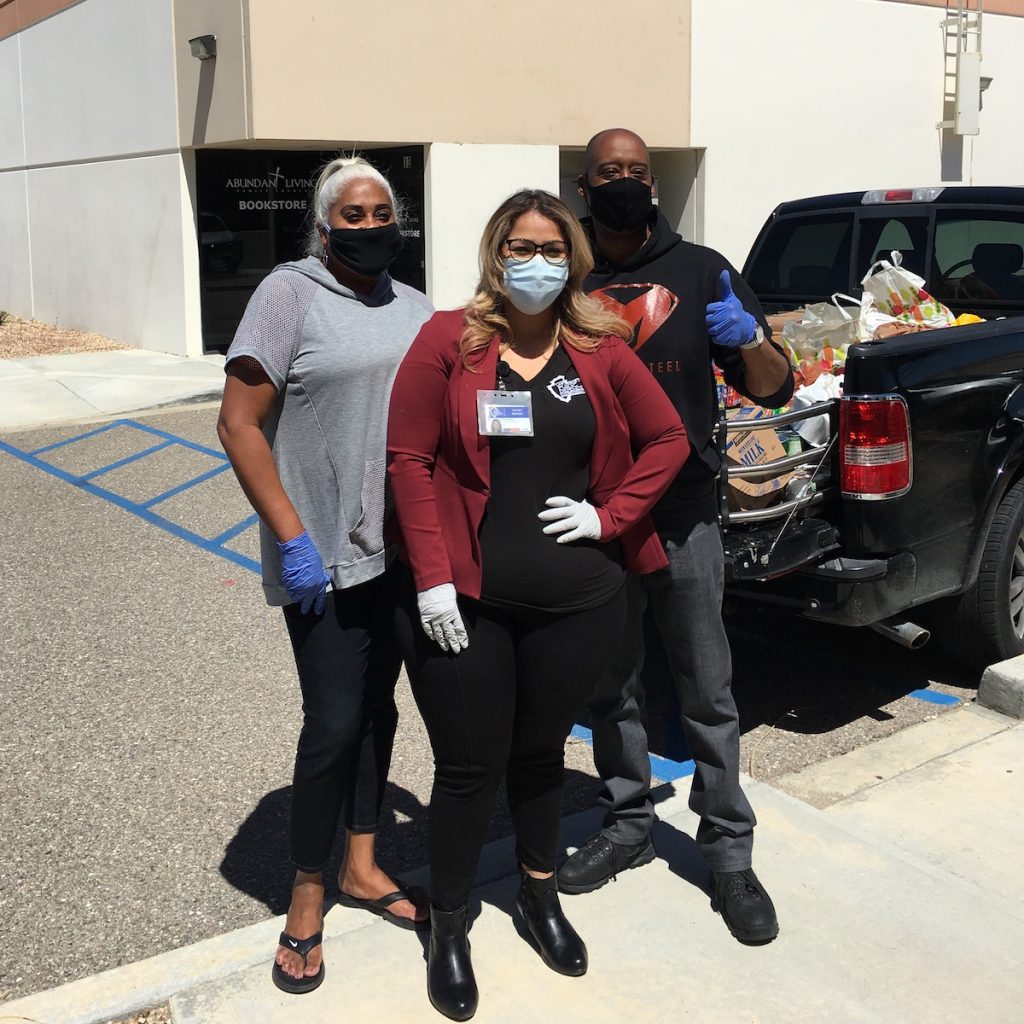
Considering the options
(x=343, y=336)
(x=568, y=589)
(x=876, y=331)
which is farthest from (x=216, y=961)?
(x=876, y=331)

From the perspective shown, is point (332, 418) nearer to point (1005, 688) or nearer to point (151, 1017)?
point (151, 1017)

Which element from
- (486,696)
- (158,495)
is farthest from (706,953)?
(158,495)

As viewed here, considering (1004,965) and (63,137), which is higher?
(63,137)

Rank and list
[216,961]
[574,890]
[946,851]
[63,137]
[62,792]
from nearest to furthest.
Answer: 1. [216,961]
2. [574,890]
3. [946,851]
4. [62,792]
5. [63,137]

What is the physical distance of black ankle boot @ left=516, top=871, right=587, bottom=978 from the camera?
10.8 feet

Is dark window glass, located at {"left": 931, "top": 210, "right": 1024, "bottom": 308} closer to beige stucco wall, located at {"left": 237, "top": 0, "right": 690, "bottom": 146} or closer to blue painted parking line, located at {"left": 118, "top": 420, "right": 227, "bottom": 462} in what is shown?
blue painted parking line, located at {"left": 118, "top": 420, "right": 227, "bottom": 462}

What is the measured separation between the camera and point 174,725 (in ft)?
16.6

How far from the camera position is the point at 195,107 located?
14984 mm

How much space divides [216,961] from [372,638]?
90cm

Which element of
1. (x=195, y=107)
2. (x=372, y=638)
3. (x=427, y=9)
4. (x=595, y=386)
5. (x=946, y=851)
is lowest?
(x=946, y=851)

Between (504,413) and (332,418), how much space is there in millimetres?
483


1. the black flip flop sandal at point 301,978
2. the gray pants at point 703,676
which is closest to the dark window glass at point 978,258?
the gray pants at point 703,676

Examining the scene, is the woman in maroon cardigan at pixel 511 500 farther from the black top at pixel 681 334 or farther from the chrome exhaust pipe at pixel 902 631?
the chrome exhaust pipe at pixel 902 631

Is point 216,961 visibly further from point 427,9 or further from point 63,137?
point 63,137
